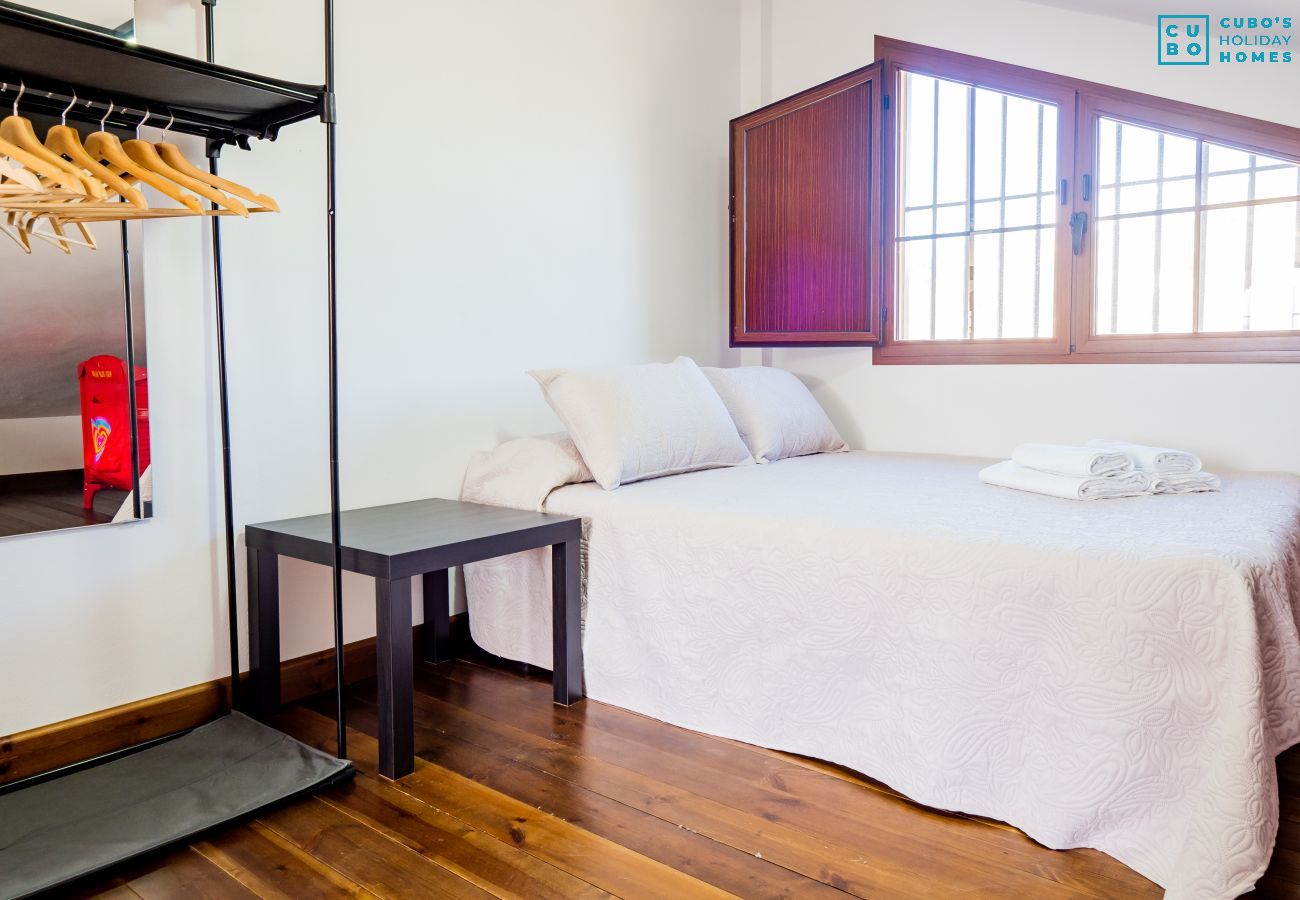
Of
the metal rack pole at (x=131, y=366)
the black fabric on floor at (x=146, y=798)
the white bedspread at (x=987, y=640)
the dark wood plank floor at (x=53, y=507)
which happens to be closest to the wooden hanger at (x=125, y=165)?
the metal rack pole at (x=131, y=366)

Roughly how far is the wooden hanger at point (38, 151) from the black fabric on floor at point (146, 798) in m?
1.11

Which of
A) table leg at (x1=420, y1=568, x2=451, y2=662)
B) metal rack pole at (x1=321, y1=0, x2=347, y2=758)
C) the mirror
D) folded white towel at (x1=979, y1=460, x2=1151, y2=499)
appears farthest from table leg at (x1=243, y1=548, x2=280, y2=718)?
folded white towel at (x1=979, y1=460, x2=1151, y2=499)

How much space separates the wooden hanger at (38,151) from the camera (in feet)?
4.53

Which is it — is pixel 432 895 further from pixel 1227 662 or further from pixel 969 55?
pixel 969 55

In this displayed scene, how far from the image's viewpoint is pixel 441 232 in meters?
2.65

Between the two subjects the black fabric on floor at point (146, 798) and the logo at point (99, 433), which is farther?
the logo at point (99, 433)

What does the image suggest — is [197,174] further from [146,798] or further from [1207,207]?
[1207,207]

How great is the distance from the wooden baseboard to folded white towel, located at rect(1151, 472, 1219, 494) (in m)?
2.17

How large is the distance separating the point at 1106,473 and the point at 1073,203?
126cm

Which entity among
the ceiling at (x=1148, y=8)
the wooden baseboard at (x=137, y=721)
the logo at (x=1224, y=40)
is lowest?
the wooden baseboard at (x=137, y=721)

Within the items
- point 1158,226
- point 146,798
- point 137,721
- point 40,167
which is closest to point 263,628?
point 137,721

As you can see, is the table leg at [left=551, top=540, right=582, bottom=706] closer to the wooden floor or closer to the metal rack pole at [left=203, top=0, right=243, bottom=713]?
the wooden floor

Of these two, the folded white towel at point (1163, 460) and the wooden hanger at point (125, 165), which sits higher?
the wooden hanger at point (125, 165)

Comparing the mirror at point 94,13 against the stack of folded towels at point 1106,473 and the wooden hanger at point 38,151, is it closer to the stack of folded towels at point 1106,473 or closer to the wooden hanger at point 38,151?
the wooden hanger at point 38,151
